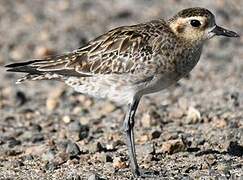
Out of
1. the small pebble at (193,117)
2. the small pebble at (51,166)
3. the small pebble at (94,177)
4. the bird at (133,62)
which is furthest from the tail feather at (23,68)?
the small pebble at (193,117)

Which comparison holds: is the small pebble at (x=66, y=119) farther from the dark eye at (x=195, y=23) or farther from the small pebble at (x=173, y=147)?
the dark eye at (x=195, y=23)

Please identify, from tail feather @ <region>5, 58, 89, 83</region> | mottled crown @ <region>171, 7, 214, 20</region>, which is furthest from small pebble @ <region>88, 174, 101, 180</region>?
mottled crown @ <region>171, 7, 214, 20</region>

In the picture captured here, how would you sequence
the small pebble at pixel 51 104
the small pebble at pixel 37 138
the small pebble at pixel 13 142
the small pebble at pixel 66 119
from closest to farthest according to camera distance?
the small pebble at pixel 13 142
the small pebble at pixel 37 138
the small pebble at pixel 66 119
the small pebble at pixel 51 104

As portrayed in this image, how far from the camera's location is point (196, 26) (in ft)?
30.5

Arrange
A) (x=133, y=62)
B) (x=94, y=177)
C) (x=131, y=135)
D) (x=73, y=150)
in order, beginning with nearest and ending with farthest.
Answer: (x=94, y=177)
(x=133, y=62)
(x=131, y=135)
(x=73, y=150)

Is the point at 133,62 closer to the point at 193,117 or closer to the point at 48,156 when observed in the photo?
the point at 48,156

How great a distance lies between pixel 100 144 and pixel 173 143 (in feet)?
3.04

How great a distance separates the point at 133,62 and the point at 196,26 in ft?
2.84

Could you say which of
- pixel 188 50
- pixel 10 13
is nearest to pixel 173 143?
pixel 188 50

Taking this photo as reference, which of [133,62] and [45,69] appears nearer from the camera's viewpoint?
[133,62]

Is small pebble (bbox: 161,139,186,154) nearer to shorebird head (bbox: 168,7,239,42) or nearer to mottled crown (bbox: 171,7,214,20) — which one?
shorebird head (bbox: 168,7,239,42)

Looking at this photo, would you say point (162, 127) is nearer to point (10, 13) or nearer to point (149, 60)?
point (149, 60)

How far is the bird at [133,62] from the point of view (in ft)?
29.3

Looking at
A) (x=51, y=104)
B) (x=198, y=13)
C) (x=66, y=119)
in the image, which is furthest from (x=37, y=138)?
(x=198, y=13)
